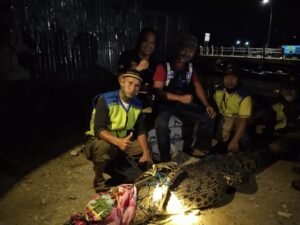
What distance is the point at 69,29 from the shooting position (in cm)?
720

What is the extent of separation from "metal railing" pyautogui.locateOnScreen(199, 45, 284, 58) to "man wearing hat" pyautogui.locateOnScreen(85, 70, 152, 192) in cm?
1834

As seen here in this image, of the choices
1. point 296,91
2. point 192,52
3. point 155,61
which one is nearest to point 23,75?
point 155,61

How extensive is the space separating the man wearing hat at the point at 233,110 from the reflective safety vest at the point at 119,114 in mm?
1942

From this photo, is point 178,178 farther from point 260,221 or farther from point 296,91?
point 296,91

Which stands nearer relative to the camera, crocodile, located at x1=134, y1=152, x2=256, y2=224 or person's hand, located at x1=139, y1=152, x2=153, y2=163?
crocodile, located at x1=134, y1=152, x2=256, y2=224

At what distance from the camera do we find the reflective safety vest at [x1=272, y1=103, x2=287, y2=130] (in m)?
5.54

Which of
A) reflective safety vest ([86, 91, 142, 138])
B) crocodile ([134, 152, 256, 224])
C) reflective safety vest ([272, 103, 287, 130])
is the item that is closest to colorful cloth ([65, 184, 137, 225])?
crocodile ([134, 152, 256, 224])

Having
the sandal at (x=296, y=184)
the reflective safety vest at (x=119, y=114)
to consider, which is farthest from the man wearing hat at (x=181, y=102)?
the sandal at (x=296, y=184)

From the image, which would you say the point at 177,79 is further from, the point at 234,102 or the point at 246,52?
the point at 246,52

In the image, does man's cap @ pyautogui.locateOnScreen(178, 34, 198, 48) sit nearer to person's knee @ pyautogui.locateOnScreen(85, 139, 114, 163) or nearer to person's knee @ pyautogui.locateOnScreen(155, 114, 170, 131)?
person's knee @ pyautogui.locateOnScreen(155, 114, 170, 131)

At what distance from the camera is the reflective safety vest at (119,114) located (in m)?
3.87

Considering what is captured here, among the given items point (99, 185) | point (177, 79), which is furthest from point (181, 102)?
point (99, 185)

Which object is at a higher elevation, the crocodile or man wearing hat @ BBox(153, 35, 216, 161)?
man wearing hat @ BBox(153, 35, 216, 161)

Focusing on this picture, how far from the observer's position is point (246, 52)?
2161cm
